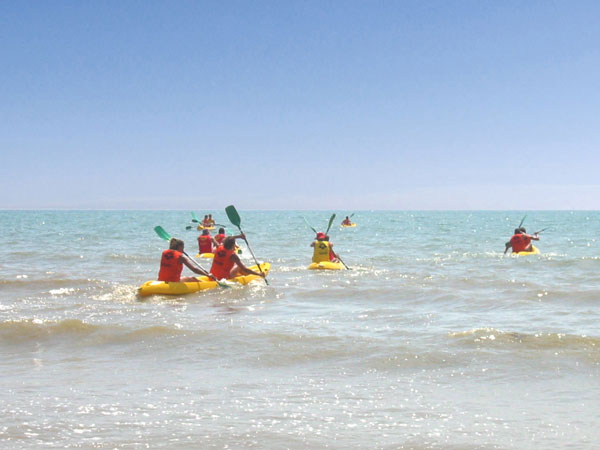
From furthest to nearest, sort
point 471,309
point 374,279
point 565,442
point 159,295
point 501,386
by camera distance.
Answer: point 374,279 → point 159,295 → point 471,309 → point 501,386 → point 565,442

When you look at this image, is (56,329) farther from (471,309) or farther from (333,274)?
(333,274)

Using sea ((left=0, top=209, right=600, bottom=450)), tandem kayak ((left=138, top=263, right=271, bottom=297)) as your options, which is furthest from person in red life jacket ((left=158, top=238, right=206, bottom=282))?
sea ((left=0, top=209, right=600, bottom=450))

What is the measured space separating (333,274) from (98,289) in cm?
588

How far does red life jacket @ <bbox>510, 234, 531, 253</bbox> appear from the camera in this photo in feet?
70.2

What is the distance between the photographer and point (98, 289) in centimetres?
1328

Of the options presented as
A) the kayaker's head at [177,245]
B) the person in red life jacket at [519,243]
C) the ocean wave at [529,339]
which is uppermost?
the person in red life jacket at [519,243]

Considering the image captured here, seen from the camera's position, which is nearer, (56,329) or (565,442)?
(565,442)

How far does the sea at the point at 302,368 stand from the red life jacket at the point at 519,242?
350 inches

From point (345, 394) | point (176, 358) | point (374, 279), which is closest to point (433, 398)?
point (345, 394)

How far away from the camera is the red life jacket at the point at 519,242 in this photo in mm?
21406

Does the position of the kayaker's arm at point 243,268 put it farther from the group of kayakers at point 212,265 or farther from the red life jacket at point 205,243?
the red life jacket at point 205,243

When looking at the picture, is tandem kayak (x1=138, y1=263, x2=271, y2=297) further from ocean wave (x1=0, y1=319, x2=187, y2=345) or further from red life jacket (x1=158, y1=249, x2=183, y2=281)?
ocean wave (x1=0, y1=319, x2=187, y2=345)

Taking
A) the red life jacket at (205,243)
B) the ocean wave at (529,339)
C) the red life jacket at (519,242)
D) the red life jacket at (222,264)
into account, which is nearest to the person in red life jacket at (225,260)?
the red life jacket at (222,264)

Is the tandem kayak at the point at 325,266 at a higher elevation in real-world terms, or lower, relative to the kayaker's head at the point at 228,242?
lower
